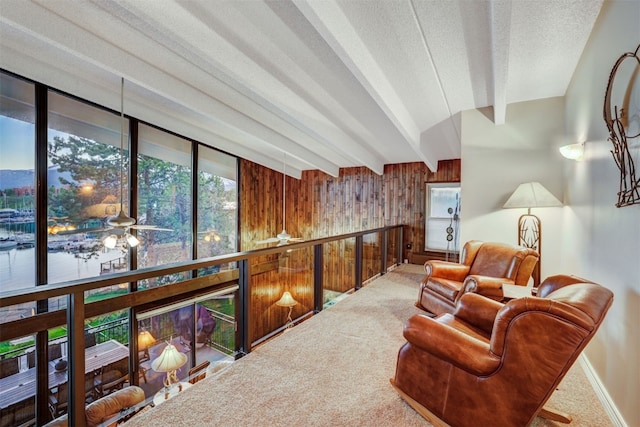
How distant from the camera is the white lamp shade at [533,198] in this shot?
3414 mm

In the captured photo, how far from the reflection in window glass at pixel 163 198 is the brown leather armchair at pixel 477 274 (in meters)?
4.77

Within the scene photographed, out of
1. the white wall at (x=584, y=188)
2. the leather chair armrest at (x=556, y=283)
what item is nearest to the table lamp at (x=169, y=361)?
the white wall at (x=584, y=188)

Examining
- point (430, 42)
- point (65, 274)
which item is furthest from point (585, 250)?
point (65, 274)

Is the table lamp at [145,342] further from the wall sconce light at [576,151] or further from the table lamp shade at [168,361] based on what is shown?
the wall sconce light at [576,151]

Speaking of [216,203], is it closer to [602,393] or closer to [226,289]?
[226,289]

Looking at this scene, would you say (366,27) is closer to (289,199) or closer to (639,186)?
(639,186)

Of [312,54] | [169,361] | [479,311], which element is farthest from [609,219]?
[169,361]

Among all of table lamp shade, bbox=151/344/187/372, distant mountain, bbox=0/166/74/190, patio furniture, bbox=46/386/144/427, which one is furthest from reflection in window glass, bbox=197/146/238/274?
patio furniture, bbox=46/386/144/427

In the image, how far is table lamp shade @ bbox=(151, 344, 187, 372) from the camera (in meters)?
4.93

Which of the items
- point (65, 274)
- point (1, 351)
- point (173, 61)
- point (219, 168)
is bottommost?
point (1, 351)

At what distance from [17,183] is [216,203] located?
3.64 metres

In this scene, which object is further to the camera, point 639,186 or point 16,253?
point 16,253

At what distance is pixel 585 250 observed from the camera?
8.52 ft

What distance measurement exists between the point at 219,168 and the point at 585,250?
7042 mm
